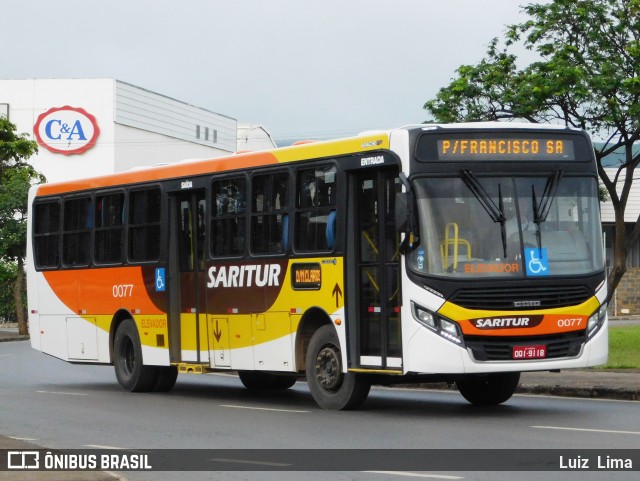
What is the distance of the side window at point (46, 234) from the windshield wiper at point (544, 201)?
415 inches

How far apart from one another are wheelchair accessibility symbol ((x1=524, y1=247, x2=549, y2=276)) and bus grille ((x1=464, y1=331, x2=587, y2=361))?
2.35 ft

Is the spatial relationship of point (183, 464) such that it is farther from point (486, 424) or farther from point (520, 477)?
point (486, 424)

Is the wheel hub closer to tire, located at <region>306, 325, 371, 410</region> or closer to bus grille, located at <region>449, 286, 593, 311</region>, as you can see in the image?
tire, located at <region>306, 325, 371, 410</region>

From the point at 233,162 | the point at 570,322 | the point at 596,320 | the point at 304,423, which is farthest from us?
the point at 233,162

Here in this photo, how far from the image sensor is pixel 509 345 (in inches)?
→ 632

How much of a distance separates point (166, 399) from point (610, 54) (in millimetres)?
13342

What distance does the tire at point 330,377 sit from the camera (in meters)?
Answer: 17.3

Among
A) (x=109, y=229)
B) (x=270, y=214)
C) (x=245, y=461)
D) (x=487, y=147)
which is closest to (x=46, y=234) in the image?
(x=109, y=229)

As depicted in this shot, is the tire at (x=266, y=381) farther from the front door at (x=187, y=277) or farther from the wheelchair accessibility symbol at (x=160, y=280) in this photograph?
the wheelchair accessibility symbol at (x=160, y=280)

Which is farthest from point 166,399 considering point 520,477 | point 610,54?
point 610,54

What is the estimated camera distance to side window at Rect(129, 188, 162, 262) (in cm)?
2181

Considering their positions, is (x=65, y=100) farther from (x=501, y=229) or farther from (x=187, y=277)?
(x=501, y=229)

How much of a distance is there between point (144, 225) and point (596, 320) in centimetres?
801

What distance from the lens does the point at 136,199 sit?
22.4 meters
